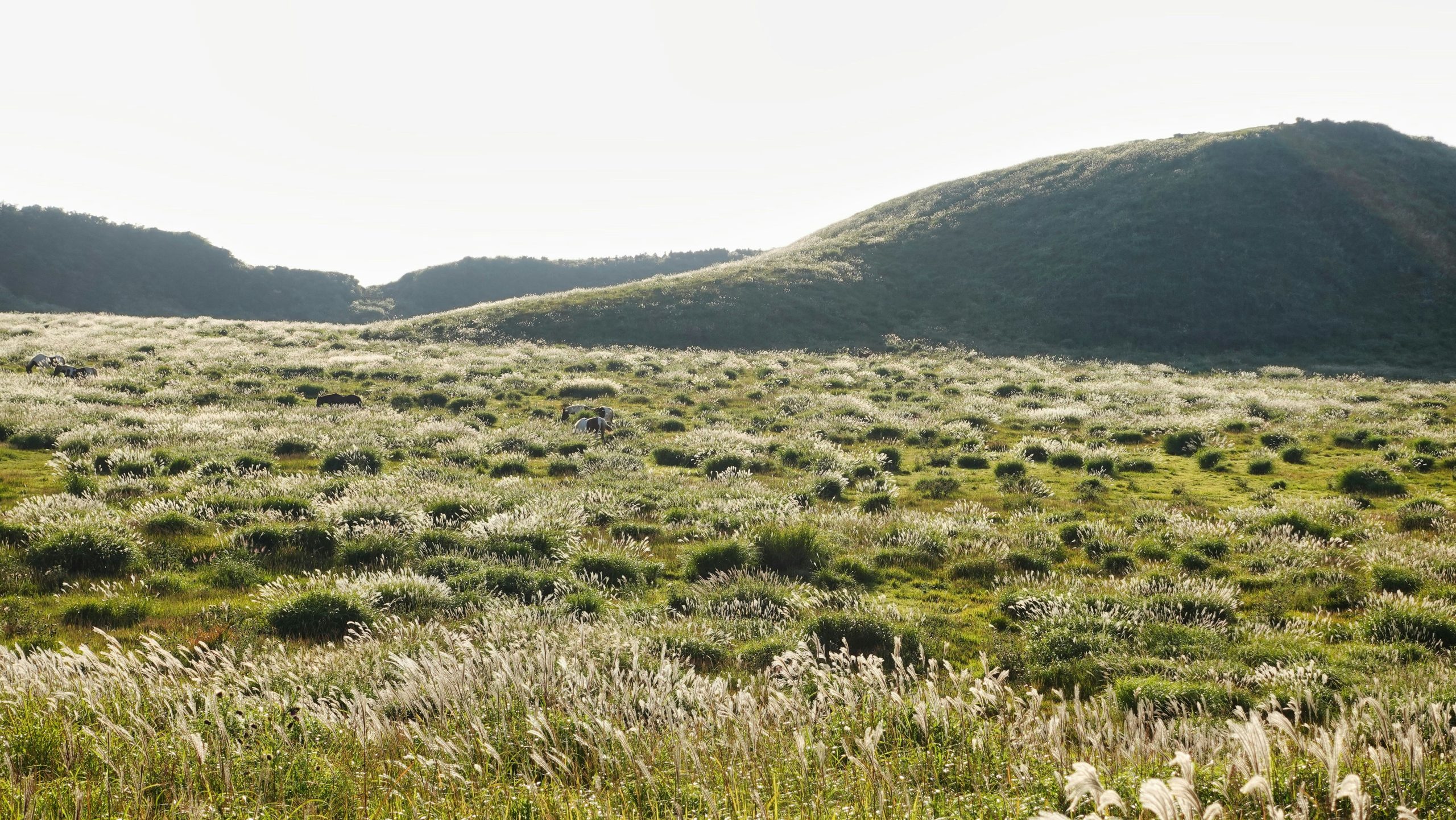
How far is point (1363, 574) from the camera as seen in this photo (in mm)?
9422

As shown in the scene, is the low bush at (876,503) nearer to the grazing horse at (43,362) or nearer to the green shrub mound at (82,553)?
the green shrub mound at (82,553)

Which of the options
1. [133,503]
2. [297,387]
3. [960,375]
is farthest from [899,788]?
[960,375]

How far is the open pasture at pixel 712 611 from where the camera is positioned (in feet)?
12.1

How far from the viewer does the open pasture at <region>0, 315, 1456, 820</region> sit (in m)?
3.69

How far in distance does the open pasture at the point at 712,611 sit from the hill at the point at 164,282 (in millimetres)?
106192

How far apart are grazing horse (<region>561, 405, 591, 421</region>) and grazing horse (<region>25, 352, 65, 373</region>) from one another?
18.7 meters

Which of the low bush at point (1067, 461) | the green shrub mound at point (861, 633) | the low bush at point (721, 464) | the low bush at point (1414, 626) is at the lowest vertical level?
the low bush at point (1067, 461)

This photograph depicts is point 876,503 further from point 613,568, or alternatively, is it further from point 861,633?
point 861,633

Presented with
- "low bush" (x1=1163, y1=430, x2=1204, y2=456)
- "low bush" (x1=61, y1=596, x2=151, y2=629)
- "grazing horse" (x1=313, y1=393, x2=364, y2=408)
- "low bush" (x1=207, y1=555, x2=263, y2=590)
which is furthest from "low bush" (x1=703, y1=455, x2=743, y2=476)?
"grazing horse" (x1=313, y1=393, x2=364, y2=408)

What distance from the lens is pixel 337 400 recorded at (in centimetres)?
2275

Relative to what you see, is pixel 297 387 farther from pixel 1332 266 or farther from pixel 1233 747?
pixel 1332 266

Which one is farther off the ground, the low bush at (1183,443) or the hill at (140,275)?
the hill at (140,275)

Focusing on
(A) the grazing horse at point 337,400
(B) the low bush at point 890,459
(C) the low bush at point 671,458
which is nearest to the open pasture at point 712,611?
(B) the low bush at point 890,459

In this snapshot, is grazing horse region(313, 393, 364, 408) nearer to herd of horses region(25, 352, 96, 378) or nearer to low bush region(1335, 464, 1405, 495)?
herd of horses region(25, 352, 96, 378)
